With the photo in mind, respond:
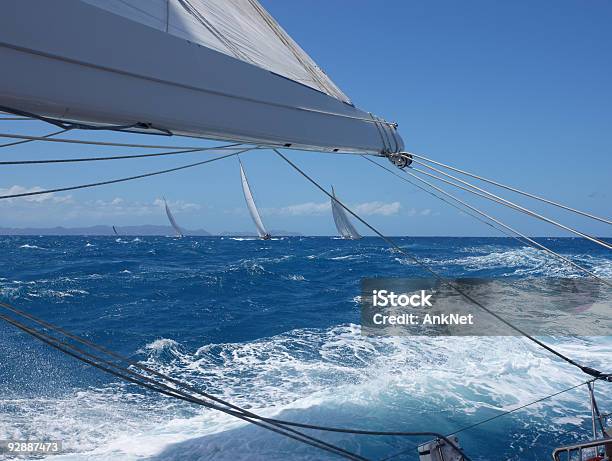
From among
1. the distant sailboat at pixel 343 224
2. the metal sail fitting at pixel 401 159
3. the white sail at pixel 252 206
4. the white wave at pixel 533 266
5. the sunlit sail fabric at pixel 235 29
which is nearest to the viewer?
the sunlit sail fabric at pixel 235 29

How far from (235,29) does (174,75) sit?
115cm

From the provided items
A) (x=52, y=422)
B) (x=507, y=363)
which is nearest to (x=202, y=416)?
(x=52, y=422)

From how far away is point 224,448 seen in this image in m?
6.70

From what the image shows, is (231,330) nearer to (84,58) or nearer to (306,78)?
(306,78)

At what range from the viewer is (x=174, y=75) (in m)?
2.02

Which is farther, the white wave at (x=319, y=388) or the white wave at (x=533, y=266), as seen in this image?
the white wave at (x=533, y=266)

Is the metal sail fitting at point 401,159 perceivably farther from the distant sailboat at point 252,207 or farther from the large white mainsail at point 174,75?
the distant sailboat at point 252,207

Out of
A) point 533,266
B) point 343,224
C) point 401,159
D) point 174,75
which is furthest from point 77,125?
point 343,224

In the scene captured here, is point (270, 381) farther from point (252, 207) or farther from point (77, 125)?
point (252, 207)

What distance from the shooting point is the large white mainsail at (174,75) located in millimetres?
1572

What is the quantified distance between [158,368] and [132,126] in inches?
355

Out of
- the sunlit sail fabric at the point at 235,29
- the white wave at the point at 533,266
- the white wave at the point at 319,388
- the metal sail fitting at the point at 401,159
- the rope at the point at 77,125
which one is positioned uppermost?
the sunlit sail fabric at the point at 235,29

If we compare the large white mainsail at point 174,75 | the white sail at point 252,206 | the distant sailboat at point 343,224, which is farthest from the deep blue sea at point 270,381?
the distant sailboat at point 343,224

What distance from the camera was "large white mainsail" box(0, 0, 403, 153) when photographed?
5.16 feet
